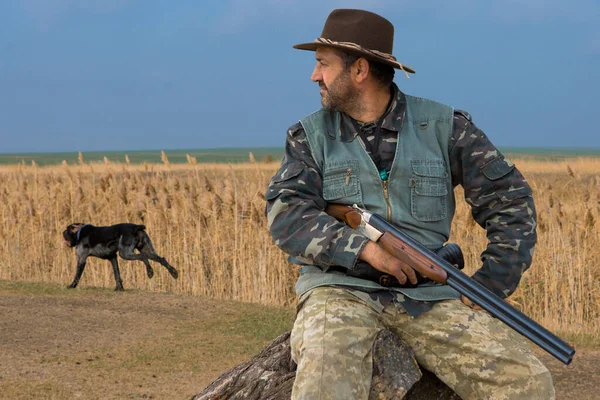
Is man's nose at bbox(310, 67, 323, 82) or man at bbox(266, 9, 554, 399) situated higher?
man's nose at bbox(310, 67, 323, 82)

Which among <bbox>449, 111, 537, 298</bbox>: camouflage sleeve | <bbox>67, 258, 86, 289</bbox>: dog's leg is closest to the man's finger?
<bbox>449, 111, 537, 298</bbox>: camouflage sleeve

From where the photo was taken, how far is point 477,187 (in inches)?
144

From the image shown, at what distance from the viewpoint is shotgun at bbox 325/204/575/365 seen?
3.02 m

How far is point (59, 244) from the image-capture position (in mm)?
13898

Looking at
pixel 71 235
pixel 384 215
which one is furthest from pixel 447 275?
pixel 71 235

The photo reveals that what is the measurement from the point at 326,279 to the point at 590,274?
312 inches

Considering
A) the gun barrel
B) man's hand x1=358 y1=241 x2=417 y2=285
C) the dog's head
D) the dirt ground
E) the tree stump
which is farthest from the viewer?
the dog's head

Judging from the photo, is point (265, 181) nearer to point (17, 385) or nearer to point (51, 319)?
point (51, 319)

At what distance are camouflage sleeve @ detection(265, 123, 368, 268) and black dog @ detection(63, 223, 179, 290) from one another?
8.37m

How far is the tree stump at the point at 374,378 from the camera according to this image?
134 inches

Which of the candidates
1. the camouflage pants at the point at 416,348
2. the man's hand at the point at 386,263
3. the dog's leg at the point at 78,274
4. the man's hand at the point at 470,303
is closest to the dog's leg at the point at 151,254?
the dog's leg at the point at 78,274

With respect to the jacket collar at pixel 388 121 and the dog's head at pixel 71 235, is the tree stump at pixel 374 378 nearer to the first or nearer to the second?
the jacket collar at pixel 388 121

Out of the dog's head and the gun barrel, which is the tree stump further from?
the dog's head

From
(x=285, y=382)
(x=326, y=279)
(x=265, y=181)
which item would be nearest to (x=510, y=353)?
(x=326, y=279)
